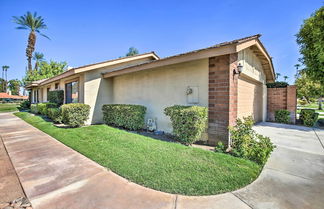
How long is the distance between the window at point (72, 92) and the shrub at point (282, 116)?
13911 millimetres

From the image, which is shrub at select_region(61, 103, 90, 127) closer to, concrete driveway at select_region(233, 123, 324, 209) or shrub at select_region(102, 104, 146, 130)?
shrub at select_region(102, 104, 146, 130)

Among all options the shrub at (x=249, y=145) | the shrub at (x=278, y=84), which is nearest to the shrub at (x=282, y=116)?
the shrub at (x=278, y=84)

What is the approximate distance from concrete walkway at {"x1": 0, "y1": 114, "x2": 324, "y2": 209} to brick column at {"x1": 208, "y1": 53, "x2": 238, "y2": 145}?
157 cm

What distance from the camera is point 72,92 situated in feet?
33.5

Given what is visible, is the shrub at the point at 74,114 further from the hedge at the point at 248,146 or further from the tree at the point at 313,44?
the tree at the point at 313,44

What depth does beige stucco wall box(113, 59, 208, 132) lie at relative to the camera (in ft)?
18.2

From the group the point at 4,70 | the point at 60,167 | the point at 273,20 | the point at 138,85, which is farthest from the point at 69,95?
the point at 4,70

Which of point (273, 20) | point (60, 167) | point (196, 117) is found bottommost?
point (60, 167)

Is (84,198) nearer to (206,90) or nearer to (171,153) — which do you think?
(171,153)

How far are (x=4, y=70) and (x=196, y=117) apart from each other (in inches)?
4167

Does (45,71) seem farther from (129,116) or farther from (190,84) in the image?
(190,84)

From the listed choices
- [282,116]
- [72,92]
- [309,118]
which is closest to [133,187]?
[72,92]

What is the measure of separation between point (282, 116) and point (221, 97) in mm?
8126

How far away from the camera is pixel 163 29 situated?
11469 mm
